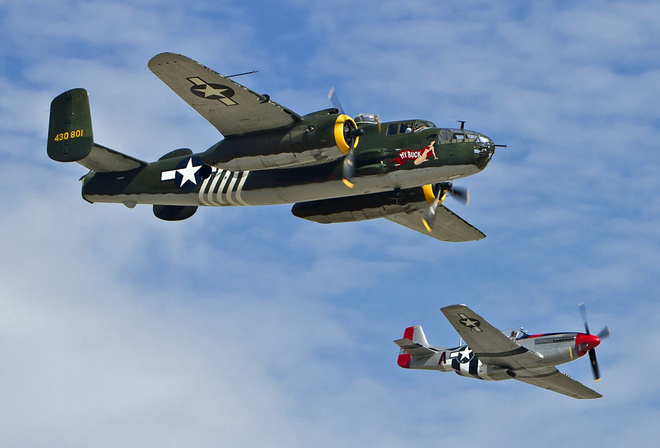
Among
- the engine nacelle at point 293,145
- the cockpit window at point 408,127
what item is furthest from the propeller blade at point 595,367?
the engine nacelle at point 293,145

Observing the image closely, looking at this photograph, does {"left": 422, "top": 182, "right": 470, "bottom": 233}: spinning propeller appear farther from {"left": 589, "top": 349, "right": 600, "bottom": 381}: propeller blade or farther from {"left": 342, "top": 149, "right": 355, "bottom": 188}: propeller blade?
{"left": 589, "top": 349, "right": 600, "bottom": 381}: propeller blade

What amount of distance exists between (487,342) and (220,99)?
58.5 feet

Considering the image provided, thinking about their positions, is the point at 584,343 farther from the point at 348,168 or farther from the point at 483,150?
the point at 348,168

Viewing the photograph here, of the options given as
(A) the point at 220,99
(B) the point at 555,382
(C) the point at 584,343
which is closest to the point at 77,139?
(A) the point at 220,99

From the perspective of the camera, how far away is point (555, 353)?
42500 millimetres

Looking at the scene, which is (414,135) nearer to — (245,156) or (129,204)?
(245,156)

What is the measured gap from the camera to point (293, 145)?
30.4m

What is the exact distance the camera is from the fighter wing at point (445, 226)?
Answer: 121 feet

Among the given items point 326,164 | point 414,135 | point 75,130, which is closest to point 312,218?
point 326,164

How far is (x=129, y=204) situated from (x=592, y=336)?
2111 cm

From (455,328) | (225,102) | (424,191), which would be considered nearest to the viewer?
(225,102)

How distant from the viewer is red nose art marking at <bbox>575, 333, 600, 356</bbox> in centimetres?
4247

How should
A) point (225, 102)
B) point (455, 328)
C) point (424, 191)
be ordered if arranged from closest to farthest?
point (225, 102), point (424, 191), point (455, 328)

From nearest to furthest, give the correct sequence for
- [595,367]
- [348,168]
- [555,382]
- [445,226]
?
[348,168], [445,226], [595,367], [555,382]
